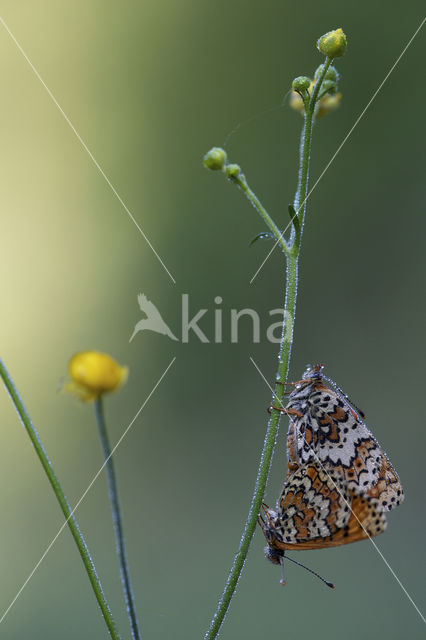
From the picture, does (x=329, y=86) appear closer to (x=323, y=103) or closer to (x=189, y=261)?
(x=323, y=103)

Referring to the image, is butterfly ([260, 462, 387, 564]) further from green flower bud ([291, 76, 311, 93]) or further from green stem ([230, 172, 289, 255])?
green flower bud ([291, 76, 311, 93])

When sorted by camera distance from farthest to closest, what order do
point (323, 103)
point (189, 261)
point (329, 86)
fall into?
point (189, 261), point (323, 103), point (329, 86)

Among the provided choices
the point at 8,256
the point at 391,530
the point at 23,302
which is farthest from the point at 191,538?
the point at 8,256

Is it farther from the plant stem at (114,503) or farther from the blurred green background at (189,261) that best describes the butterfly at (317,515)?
the blurred green background at (189,261)

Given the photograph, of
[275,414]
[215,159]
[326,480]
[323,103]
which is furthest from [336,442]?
[323,103]

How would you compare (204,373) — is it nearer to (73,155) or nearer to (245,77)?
(73,155)
